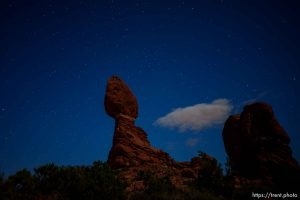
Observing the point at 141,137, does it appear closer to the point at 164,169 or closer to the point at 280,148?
the point at 164,169

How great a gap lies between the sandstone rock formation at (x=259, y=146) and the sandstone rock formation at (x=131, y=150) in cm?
730

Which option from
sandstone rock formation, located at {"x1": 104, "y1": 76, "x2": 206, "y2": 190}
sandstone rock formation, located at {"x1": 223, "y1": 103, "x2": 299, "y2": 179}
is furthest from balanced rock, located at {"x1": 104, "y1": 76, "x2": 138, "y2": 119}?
sandstone rock formation, located at {"x1": 223, "y1": 103, "x2": 299, "y2": 179}

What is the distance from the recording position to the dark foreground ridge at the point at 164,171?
1708 centimetres

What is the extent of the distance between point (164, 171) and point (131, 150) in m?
5.73

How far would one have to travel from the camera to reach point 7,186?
1430 centimetres

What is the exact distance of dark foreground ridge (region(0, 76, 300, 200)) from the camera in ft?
56.0

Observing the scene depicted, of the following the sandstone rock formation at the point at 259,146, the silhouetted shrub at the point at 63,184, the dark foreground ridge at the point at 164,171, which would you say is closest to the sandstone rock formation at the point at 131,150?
the dark foreground ridge at the point at 164,171

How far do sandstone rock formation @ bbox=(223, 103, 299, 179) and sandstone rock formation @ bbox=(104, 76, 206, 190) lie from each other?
7.30m

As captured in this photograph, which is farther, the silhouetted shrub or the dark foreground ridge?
the dark foreground ridge

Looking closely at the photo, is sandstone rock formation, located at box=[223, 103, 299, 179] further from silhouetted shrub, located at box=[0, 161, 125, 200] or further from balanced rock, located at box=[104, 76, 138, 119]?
silhouetted shrub, located at box=[0, 161, 125, 200]

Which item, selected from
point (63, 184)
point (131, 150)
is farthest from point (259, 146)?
point (63, 184)

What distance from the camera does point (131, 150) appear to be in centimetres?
3412

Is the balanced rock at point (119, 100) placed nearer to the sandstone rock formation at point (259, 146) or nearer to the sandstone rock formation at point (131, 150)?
the sandstone rock formation at point (131, 150)

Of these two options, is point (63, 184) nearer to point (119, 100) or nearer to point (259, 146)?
point (119, 100)
